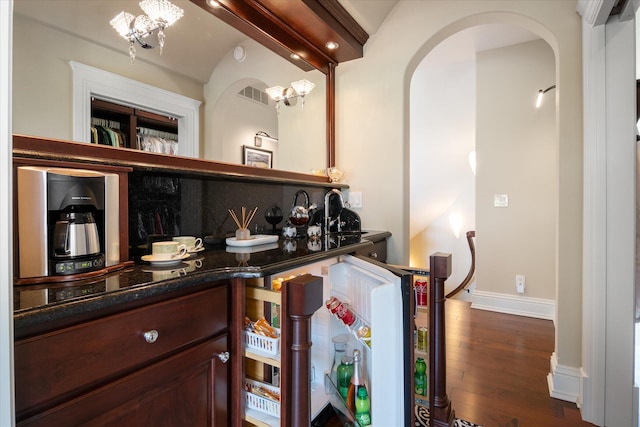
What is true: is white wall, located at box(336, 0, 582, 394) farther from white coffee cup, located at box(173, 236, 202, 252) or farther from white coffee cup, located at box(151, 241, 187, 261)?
white coffee cup, located at box(151, 241, 187, 261)

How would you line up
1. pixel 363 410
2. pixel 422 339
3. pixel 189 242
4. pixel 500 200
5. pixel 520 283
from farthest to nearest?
pixel 500 200 < pixel 520 283 < pixel 422 339 < pixel 189 242 < pixel 363 410

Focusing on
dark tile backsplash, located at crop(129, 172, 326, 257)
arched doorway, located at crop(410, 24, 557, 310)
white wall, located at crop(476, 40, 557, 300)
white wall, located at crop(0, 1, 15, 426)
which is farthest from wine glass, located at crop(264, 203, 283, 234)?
white wall, located at crop(476, 40, 557, 300)

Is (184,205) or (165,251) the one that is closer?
(165,251)

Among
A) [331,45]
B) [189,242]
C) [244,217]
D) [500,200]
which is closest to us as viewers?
[189,242]

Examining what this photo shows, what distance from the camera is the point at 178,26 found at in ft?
4.47

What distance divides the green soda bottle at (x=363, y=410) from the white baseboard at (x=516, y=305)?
2541 mm

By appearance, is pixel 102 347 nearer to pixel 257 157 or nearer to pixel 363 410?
pixel 363 410

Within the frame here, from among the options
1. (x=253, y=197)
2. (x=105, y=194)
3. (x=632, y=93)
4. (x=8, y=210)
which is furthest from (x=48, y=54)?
(x=632, y=93)

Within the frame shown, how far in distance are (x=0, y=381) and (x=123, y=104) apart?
1025mm

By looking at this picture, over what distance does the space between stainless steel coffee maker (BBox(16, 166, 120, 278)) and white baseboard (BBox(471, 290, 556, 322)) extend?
3343mm

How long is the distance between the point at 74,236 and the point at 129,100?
2.04ft

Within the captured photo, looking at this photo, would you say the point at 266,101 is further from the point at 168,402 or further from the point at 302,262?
the point at 168,402

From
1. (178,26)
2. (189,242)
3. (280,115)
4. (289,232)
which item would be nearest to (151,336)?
(189,242)

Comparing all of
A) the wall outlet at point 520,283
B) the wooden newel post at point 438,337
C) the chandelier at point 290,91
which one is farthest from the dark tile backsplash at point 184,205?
the wall outlet at point 520,283
